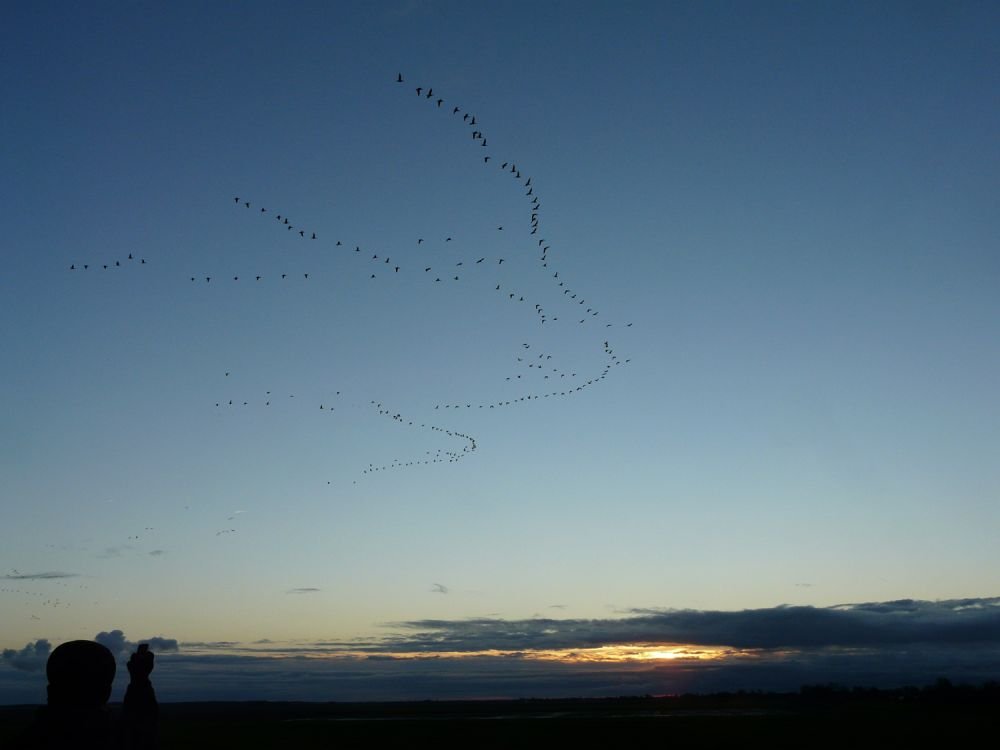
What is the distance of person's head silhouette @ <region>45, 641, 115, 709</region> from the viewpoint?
5.79 metres

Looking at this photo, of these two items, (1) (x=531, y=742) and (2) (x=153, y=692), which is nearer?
(2) (x=153, y=692)

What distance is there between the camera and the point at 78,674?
18.9 ft

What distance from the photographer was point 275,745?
5478cm

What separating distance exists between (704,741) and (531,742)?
34.1 ft

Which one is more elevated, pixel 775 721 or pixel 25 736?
pixel 25 736

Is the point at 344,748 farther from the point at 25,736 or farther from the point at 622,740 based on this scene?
the point at 25,736

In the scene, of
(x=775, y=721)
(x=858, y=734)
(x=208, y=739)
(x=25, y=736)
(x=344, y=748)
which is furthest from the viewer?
(x=775, y=721)

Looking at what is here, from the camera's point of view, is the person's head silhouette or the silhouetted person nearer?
the silhouetted person

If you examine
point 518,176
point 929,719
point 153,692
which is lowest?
point 929,719

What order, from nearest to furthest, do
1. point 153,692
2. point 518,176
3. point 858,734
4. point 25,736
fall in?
1. point 25,736
2. point 153,692
3. point 518,176
4. point 858,734

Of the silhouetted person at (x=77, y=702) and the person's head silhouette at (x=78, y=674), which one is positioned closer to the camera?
the silhouetted person at (x=77, y=702)

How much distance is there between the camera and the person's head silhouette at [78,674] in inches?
228

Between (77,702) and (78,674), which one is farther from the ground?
(78,674)

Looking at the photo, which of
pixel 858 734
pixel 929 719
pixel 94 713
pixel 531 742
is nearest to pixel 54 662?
pixel 94 713
